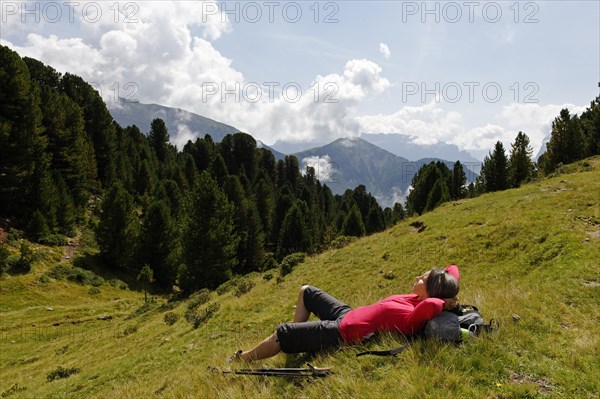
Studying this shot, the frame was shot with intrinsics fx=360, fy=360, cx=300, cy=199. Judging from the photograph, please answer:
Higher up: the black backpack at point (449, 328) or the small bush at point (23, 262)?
the black backpack at point (449, 328)

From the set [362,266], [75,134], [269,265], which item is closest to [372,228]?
[269,265]

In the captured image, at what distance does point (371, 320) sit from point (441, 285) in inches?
52.7

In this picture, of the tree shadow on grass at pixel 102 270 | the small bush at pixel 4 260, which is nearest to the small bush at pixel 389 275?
the small bush at pixel 4 260

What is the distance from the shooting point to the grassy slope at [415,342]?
5152 millimetres

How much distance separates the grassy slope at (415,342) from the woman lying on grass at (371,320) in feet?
0.92

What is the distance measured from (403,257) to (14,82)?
55371 millimetres

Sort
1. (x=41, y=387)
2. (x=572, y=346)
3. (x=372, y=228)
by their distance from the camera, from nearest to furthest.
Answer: (x=572, y=346) → (x=41, y=387) → (x=372, y=228)

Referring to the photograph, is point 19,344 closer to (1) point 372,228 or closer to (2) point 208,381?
(2) point 208,381

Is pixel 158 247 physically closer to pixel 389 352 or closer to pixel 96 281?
pixel 96 281

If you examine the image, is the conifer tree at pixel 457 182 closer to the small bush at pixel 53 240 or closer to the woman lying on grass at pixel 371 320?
the small bush at pixel 53 240

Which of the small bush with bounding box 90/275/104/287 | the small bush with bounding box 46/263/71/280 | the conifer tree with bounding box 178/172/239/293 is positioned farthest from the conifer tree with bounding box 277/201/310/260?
the small bush with bounding box 46/263/71/280

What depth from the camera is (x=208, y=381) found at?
6492 millimetres

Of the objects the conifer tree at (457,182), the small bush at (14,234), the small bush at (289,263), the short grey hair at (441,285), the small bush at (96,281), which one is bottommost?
the small bush at (96,281)

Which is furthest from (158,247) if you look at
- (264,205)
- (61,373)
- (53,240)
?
(61,373)
